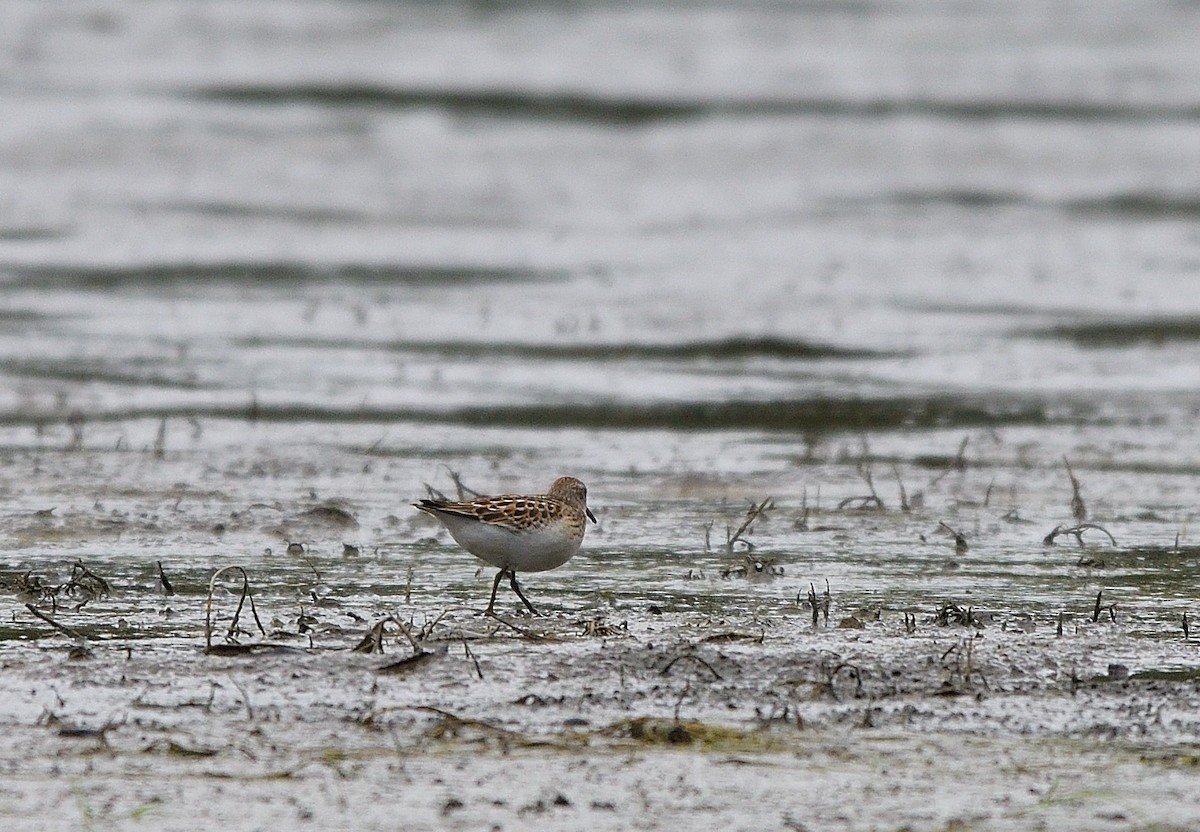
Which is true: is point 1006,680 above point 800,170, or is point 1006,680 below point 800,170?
below

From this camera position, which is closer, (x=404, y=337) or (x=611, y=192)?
(x=404, y=337)

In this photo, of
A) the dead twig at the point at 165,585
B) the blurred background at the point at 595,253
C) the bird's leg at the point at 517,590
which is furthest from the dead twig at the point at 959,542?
the dead twig at the point at 165,585

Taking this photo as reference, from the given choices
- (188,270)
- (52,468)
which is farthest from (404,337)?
(52,468)

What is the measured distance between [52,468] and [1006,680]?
238 inches

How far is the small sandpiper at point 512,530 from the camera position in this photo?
8.27m

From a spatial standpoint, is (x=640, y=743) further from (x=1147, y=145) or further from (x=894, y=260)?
(x=1147, y=145)

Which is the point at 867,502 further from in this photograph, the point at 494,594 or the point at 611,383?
the point at 611,383

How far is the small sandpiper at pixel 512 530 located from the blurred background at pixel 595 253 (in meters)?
1.76

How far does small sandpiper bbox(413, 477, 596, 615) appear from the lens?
8273 mm

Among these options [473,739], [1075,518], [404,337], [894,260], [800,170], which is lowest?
[473,739]

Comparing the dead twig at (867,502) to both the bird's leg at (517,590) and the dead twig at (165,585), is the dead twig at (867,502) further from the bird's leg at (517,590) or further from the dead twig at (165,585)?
the dead twig at (165,585)

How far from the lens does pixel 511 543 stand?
827 centimetres

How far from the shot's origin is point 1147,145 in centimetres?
3025

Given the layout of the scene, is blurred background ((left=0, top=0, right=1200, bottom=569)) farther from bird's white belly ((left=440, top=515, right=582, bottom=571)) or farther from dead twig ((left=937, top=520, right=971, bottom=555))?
bird's white belly ((left=440, top=515, right=582, bottom=571))
